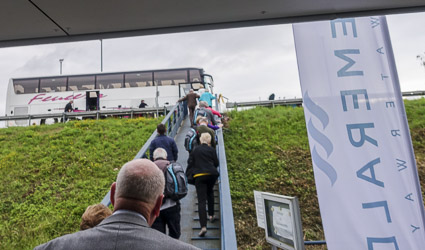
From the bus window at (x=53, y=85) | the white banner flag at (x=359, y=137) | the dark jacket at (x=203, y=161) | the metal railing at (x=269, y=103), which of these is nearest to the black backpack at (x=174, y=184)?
the dark jacket at (x=203, y=161)

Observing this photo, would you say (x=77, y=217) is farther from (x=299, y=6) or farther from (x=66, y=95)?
(x=66, y=95)

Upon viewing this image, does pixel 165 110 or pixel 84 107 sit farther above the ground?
pixel 84 107

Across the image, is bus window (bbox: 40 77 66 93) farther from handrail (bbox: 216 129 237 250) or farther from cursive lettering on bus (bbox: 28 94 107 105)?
handrail (bbox: 216 129 237 250)

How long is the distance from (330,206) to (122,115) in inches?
607

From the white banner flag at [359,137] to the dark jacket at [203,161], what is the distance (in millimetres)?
1762

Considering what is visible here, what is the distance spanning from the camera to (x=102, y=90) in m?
22.6

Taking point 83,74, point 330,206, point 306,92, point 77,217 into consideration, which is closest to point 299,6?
point 306,92

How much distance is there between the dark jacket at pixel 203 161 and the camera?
4947 millimetres

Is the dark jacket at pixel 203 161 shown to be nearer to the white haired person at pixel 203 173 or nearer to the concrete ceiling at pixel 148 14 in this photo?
the white haired person at pixel 203 173

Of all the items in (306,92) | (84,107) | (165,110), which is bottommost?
(306,92)

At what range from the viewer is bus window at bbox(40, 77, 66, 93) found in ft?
74.4

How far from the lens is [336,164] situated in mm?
3713

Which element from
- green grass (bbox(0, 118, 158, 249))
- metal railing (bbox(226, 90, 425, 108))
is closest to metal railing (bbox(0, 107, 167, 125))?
green grass (bbox(0, 118, 158, 249))

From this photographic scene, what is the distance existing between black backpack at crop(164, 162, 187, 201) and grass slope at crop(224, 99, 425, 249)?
12.2 feet
